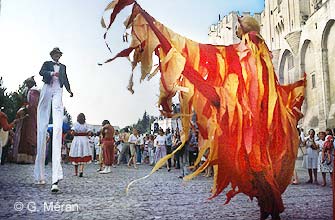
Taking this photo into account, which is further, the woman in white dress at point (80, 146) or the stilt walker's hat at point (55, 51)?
the woman in white dress at point (80, 146)

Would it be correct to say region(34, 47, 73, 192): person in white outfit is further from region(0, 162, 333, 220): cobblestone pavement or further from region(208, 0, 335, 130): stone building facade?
region(208, 0, 335, 130): stone building facade

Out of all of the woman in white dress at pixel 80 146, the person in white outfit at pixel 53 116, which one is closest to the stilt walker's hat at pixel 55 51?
the person in white outfit at pixel 53 116

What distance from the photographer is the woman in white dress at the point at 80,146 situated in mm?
1130

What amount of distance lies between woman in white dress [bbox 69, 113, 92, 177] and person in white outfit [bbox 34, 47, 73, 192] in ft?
0.22

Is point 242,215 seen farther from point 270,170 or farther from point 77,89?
point 77,89

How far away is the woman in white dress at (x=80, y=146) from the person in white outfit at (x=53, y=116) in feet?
0.22

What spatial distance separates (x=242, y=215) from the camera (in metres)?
1.03

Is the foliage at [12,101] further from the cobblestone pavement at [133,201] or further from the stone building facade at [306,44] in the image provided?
the stone building facade at [306,44]

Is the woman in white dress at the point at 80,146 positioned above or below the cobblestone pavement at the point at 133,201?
above

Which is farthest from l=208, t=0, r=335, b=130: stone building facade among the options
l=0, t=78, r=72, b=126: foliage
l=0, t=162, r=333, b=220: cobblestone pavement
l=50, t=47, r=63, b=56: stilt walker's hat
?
l=0, t=78, r=72, b=126: foliage

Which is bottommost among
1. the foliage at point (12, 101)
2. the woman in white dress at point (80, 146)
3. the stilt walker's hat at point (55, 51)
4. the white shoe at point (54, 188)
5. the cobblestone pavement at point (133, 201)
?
the cobblestone pavement at point (133, 201)

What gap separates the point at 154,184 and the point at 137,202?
247 mm

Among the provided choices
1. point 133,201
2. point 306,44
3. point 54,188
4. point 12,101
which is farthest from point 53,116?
point 306,44

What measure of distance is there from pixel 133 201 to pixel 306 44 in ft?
2.94
